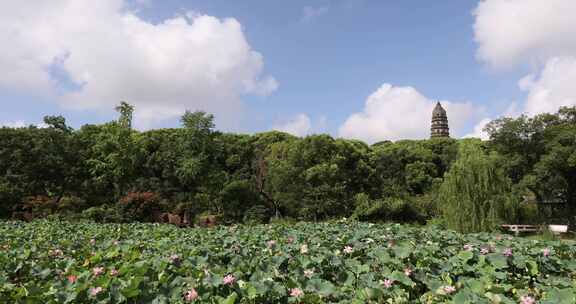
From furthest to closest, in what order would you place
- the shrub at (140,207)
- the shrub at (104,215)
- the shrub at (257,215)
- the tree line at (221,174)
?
the shrub at (257,215), the tree line at (221,174), the shrub at (140,207), the shrub at (104,215)

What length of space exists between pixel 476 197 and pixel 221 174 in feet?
37.2

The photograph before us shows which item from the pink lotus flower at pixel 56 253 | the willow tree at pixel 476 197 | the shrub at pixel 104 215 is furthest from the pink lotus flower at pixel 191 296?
the shrub at pixel 104 215

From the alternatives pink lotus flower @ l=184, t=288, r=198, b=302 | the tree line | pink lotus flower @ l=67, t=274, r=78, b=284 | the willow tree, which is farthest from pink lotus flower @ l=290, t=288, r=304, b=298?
the tree line

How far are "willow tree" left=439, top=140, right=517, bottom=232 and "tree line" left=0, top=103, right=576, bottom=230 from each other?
3.09 feet

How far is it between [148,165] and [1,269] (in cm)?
1858

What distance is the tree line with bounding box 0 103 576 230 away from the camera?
18844mm

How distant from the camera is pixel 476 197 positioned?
48.0 ft

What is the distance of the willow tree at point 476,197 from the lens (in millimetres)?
14375

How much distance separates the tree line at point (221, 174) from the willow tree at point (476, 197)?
943mm

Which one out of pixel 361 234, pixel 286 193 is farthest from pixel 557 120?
pixel 361 234

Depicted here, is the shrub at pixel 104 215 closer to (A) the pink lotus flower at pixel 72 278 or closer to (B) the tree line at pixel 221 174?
(B) the tree line at pixel 221 174

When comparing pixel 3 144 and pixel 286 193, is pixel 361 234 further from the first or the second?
pixel 3 144

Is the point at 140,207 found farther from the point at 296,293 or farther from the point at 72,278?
the point at 296,293

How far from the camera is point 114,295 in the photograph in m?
2.48
